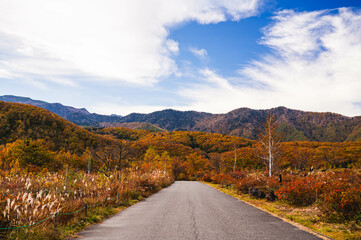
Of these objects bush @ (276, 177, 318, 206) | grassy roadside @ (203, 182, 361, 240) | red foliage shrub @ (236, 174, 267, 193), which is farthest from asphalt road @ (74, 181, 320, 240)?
red foliage shrub @ (236, 174, 267, 193)

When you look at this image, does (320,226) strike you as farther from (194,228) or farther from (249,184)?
(249,184)

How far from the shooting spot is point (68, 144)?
7475cm

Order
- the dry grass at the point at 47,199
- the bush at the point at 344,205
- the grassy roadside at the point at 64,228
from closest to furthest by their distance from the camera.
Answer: the grassy roadside at the point at 64,228
the dry grass at the point at 47,199
the bush at the point at 344,205

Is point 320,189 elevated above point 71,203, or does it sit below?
above

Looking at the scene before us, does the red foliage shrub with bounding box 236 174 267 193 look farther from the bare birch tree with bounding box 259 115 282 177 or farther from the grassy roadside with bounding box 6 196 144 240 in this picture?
the grassy roadside with bounding box 6 196 144 240

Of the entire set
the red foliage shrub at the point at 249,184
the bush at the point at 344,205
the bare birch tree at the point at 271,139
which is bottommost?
the red foliage shrub at the point at 249,184

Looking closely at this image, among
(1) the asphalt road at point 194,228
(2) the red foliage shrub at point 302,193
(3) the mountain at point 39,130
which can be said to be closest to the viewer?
(1) the asphalt road at point 194,228

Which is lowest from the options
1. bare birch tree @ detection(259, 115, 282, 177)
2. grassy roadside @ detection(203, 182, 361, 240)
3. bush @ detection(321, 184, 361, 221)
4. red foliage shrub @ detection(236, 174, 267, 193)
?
red foliage shrub @ detection(236, 174, 267, 193)

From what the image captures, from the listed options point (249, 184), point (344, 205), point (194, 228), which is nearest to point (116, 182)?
point (194, 228)

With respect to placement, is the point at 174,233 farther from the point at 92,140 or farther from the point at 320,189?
the point at 92,140

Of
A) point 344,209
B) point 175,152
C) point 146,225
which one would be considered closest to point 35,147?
point 146,225

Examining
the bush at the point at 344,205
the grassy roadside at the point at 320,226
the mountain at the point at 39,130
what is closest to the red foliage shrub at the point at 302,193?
the grassy roadside at the point at 320,226

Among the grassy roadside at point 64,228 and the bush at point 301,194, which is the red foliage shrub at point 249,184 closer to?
the bush at point 301,194

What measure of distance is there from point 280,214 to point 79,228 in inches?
342
